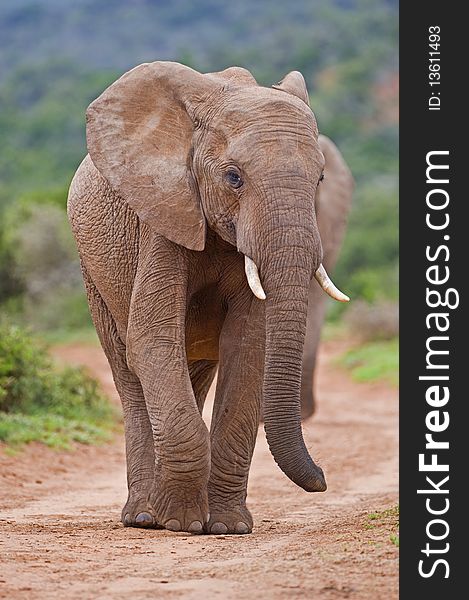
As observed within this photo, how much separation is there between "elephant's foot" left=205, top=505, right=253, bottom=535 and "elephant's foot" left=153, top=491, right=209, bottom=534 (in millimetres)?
66

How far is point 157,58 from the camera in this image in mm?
95812

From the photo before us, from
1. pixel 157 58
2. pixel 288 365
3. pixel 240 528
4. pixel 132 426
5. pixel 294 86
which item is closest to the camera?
pixel 288 365

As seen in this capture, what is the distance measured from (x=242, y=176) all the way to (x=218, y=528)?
1.94 metres

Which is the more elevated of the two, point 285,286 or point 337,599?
point 285,286

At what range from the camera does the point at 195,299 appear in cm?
791

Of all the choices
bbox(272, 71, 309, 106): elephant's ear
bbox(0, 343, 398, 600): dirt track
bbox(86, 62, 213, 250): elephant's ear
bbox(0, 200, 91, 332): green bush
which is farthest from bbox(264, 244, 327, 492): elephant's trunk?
bbox(0, 200, 91, 332): green bush

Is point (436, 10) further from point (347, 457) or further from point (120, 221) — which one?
point (347, 457)

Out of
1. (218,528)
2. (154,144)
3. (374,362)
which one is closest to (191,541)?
(218,528)

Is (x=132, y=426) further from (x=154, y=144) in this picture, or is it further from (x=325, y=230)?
(x=325, y=230)

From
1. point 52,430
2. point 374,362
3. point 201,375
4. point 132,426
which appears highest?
point 374,362

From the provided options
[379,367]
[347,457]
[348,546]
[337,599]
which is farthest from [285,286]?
[379,367]

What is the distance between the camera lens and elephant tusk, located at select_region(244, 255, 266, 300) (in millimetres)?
6820

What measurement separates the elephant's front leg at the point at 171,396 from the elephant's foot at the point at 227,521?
0.25ft

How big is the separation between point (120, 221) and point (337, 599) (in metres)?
3.23
